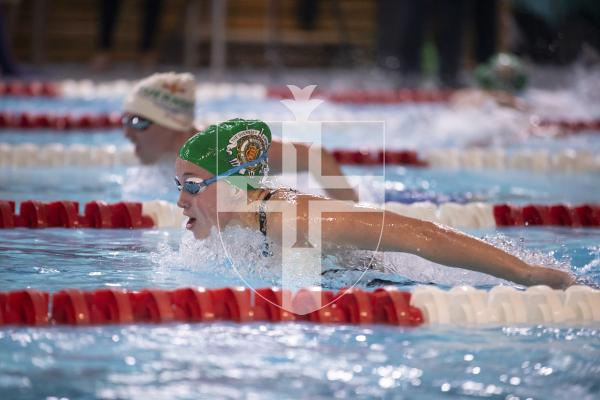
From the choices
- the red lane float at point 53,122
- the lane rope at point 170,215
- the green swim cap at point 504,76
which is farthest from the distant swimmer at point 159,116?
the green swim cap at point 504,76

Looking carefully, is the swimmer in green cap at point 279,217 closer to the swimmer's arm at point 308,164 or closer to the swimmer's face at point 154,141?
the swimmer's arm at point 308,164

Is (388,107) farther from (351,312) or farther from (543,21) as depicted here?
(351,312)

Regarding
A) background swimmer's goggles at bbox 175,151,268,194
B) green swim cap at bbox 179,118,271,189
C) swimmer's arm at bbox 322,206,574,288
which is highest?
green swim cap at bbox 179,118,271,189

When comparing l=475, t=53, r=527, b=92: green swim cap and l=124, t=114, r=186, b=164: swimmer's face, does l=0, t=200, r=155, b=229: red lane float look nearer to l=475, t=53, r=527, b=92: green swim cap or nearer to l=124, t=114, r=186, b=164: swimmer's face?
l=124, t=114, r=186, b=164: swimmer's face

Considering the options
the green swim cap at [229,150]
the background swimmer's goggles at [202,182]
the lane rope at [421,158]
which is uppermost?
the lane rope at [421,158]

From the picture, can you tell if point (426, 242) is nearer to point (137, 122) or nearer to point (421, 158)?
point (137, 122)

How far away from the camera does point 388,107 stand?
9.20 m

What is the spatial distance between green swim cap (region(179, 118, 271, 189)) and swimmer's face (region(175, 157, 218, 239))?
0.08 feet

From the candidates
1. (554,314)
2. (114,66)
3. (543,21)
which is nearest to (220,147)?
(554,314)

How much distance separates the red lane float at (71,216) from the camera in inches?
173

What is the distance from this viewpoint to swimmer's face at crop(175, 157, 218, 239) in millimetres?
3330

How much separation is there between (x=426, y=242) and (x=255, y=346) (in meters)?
0.62

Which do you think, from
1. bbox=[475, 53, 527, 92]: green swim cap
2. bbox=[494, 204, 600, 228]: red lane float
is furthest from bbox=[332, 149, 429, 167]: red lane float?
bbox=[494, 204, 600, 228]: red lane float

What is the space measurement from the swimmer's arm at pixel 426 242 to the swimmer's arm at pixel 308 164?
1.31m
